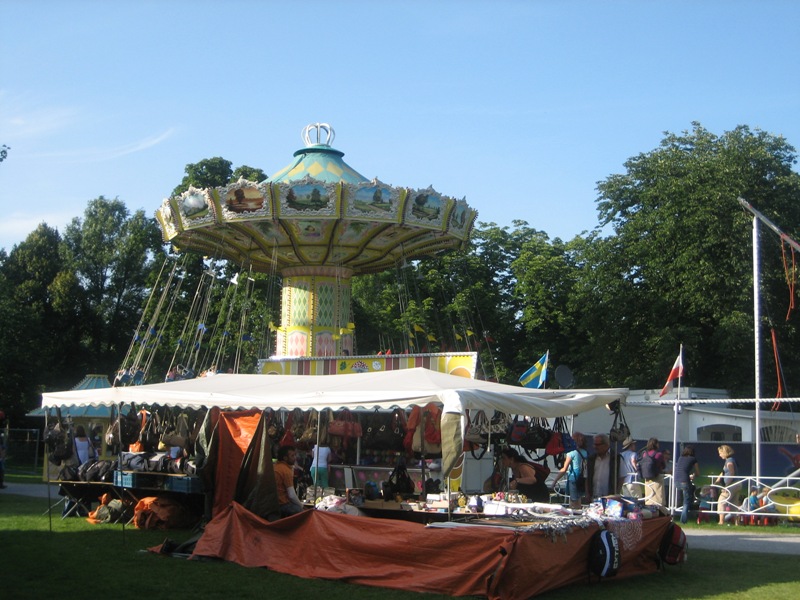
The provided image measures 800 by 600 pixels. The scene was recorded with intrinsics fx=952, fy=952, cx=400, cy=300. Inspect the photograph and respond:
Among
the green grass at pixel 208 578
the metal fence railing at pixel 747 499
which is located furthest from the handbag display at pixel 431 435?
the green grass at pixel 208 578

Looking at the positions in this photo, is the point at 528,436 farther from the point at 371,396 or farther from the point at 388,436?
the point at 371,396

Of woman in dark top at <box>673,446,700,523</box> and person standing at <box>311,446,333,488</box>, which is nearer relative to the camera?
person standing at <box>311,446,333,488</box>

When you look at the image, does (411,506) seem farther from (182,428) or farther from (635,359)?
(635,359)

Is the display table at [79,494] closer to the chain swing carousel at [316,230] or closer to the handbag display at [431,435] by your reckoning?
the handbag display at [431,435]

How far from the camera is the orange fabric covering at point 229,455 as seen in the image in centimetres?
1341

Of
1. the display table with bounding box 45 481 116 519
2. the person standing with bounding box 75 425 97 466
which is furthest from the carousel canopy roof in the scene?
the display table with bounding box 45 481 116 519

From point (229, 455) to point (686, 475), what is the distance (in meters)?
9.07

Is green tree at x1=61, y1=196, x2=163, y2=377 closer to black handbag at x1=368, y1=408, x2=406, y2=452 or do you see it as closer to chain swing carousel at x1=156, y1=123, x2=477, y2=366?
chain swing carousel at x1=156, y1=123, x2=477, y2=366

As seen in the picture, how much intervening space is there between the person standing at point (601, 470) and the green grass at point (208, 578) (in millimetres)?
1551

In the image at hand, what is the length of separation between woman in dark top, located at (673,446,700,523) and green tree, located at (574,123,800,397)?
16.2 metres

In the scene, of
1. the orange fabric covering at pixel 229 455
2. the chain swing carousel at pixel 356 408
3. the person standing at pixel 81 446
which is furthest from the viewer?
the person standing at pixel 81 446

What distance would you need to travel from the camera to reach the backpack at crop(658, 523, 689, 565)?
12062 mm

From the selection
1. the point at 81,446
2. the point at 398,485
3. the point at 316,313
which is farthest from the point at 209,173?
the point at 398,485

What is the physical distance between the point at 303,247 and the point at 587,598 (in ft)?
55.2
